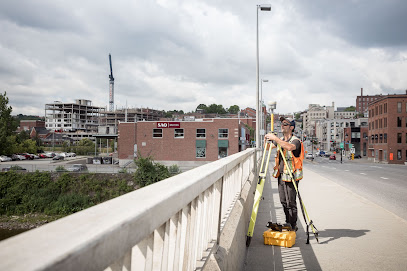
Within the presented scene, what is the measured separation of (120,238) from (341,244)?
5395 mm

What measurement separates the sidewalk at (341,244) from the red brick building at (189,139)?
48584 millimetres

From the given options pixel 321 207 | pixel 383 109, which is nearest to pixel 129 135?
pixel 383 109

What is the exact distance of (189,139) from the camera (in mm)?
58750

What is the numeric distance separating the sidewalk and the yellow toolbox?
Answer: 92mm

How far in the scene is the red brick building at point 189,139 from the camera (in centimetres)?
5747

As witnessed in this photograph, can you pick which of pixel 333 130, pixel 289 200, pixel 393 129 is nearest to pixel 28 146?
pixel 393 129

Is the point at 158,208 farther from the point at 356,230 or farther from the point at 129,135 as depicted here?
the point at 129,135

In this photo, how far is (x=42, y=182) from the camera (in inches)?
1797

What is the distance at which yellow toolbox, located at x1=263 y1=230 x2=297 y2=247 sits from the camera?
5.40 meters

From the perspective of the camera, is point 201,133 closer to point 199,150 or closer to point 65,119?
point 199,150

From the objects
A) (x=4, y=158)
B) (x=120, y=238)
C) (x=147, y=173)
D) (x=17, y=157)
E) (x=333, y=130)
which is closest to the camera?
(x=120, y=238)

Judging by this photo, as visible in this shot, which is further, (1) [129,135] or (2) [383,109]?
(2) [383,109]

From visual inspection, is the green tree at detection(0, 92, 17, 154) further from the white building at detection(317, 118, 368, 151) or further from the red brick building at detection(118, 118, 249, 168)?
the white building at detection(317, 118, 368, 151)

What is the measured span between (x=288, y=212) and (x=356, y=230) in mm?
1676
